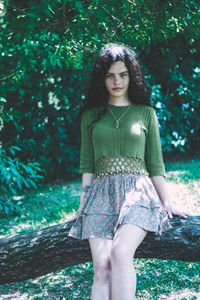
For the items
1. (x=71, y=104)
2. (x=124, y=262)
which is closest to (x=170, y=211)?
(x=124, y=262)

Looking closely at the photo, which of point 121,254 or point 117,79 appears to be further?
point 117,79

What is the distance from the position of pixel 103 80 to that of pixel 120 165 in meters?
0.65

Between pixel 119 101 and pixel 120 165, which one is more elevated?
pixel 119 101

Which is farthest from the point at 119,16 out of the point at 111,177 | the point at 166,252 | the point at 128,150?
the point at 166,252

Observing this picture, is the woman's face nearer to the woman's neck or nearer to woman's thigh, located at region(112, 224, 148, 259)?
the woman's neck

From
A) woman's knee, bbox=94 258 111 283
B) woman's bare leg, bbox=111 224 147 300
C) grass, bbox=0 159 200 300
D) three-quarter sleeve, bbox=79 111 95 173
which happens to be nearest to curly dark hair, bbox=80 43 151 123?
three-quarter sleeve, bbox=79 111 95 173

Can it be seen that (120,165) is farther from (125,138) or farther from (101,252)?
(101,252)

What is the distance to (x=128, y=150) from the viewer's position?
249 centimetres

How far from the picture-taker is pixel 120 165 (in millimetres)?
2469

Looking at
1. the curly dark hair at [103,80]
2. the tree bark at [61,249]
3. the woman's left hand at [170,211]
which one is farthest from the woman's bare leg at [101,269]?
the curly dark hair at [103,80]

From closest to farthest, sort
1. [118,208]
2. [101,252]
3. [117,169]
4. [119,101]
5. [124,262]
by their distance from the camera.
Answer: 1. [124,262]
2. [101,252]
3. [118,208]
4. [117,169]
5. [119,101]

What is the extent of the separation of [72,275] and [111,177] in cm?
117

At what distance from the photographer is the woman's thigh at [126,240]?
2.03m

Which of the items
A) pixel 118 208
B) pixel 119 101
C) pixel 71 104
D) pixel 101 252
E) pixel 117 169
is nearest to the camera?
pixel 101 252
